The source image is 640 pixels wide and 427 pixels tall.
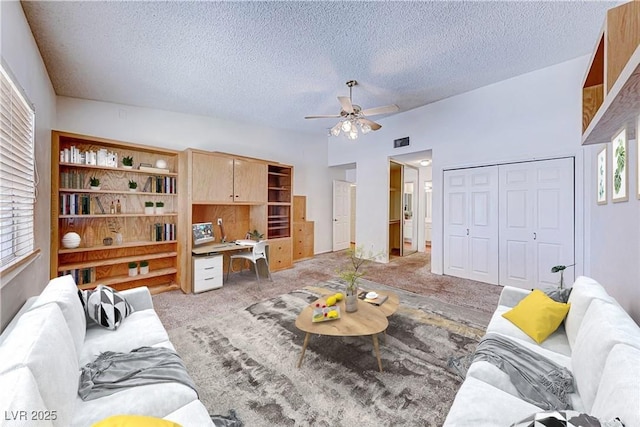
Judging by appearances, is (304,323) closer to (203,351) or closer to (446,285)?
(203,351)

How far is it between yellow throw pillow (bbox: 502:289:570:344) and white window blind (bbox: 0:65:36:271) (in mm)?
3399

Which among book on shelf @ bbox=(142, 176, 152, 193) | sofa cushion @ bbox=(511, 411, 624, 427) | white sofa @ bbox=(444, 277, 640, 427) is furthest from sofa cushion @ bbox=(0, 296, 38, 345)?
book on shelf @ bbox=(142, 176, 152, 193)

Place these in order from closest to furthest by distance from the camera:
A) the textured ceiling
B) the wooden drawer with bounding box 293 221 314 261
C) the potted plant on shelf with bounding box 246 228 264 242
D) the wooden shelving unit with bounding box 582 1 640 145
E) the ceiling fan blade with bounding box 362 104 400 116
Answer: the wooden shelving unit with bounding box 582 1 640 145, the textured ceiling, the ceiling fan blade with bounding box 362 104 400 116, the potted plant on shelf with bounding box 246 228 264 242, the wooden drawer with bounding box 293 221 314 261

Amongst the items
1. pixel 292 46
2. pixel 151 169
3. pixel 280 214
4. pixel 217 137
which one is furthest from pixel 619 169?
pixel 217 137

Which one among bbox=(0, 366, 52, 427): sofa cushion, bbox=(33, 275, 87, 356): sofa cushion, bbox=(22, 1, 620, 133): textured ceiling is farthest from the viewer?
bbox=(22, 1, 620, 133): textured ceiling

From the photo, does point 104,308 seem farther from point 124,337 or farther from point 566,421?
point 566,421

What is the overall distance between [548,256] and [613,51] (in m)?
3.45

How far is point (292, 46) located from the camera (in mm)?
2812

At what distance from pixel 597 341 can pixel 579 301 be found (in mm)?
606

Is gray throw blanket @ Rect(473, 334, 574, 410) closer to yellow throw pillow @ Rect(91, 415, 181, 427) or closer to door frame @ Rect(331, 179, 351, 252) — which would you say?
yellow throw pillow @ Rect(91, 415, 181, 427)

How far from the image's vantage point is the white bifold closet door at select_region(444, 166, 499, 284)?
4148mm

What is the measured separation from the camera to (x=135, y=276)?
12.2 feet

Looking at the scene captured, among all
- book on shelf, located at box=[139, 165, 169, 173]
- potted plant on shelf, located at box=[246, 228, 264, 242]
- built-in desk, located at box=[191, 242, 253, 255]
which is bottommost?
built-in desk, located at box=[191, 242, 253, 255]

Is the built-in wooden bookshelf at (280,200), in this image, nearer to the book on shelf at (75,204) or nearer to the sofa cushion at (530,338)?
the book on shelf at (75,204)
